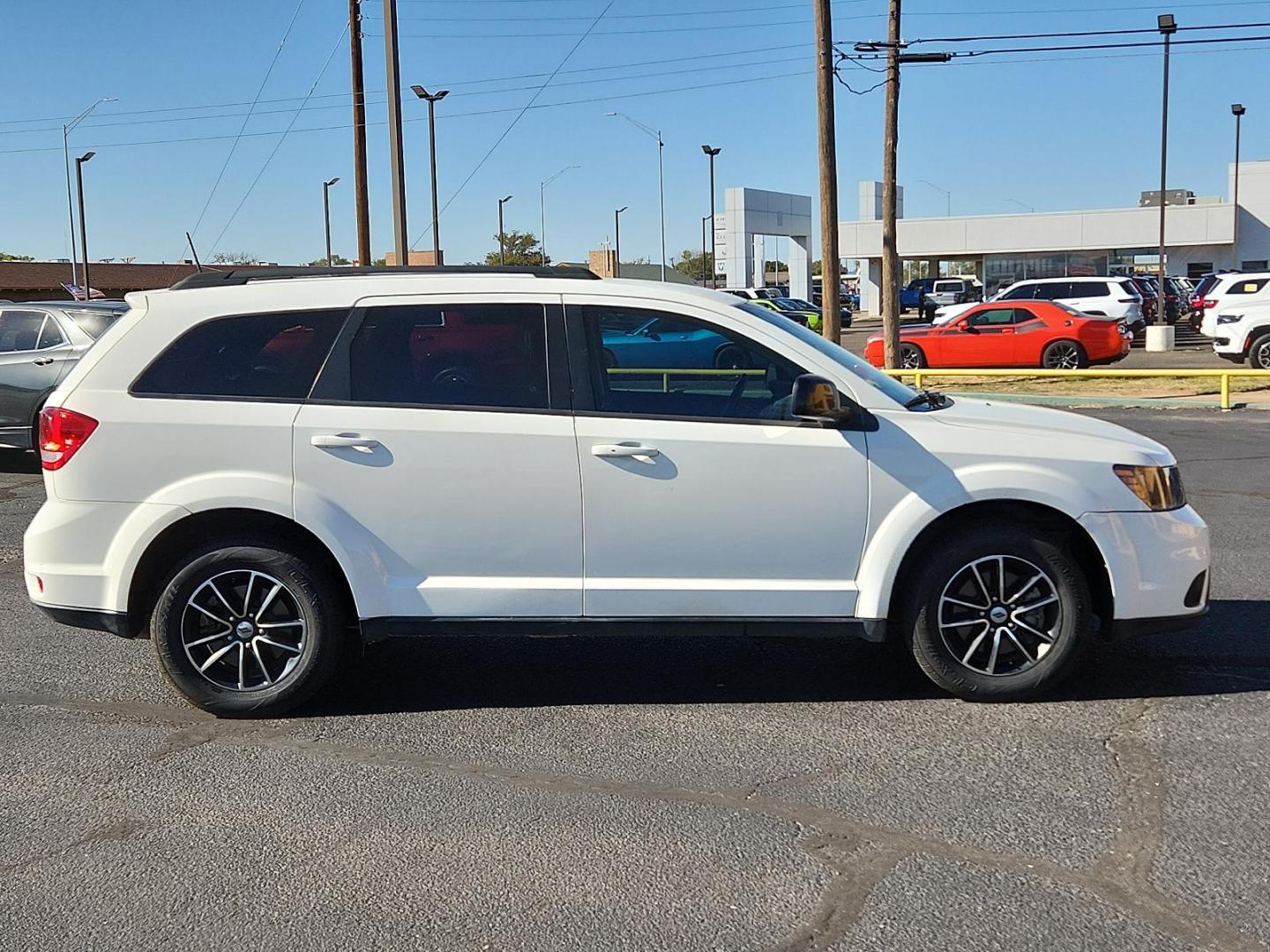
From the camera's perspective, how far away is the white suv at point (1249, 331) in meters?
21.9

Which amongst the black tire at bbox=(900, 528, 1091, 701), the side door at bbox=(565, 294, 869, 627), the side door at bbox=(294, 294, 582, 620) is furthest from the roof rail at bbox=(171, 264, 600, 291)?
the black tire at bbox=(900, 528, 1091, 701)

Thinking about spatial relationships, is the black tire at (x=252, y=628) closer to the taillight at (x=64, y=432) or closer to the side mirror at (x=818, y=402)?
the taillight at (x=64, y=432)

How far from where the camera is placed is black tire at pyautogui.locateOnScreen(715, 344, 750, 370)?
5414 mm

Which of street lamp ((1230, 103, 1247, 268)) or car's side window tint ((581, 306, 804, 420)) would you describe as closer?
car's side window tint ((581, 306, 804, 420))

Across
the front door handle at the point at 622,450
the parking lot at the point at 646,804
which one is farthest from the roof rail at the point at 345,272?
the parking lot at the point at 646,804

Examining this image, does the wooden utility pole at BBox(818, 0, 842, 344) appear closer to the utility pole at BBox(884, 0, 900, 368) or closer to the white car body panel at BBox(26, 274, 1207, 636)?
the utility pole at BBox(884, 0, 900, 368)

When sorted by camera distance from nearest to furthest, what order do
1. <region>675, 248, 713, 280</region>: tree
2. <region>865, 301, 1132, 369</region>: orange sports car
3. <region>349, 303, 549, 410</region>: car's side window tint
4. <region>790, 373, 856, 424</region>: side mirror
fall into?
1. <region>790, 373, 856, 424</region>: side mirror
2. <region>349, 303, 549, 410</region>: car's side window tint
3. <region>865, 301, 1132, 369</region>: orange sports car
4. <region>675, 248, 713, 280</region>: tree

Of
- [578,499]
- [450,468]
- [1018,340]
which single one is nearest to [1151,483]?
[578,499]

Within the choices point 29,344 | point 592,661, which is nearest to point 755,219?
point 29,344

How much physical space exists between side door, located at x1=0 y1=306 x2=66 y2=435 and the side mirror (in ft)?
32.6

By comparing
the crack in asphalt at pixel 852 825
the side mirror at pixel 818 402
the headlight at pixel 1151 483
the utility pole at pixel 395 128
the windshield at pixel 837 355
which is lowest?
the crack in asphalt at pixel 852 825

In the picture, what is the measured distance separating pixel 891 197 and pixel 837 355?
19440 millimetres

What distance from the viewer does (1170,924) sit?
3.56m

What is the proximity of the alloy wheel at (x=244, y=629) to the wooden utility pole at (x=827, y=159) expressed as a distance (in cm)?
1709
